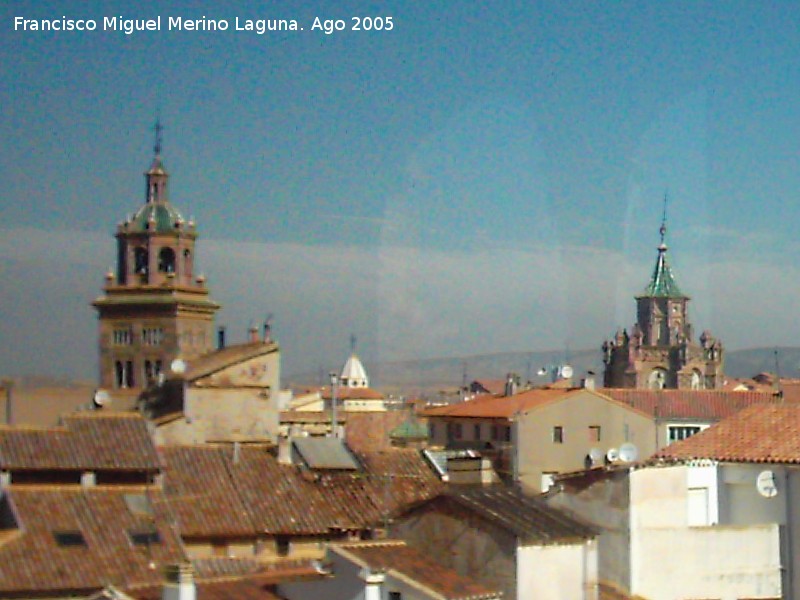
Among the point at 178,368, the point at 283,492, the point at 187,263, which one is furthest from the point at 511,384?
the point at 283,492

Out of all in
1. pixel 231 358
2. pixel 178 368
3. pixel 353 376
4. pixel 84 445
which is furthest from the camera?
pixel 353 376

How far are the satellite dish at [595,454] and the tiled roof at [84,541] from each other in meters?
13.7

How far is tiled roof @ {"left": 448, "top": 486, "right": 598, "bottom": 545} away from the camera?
15.7 m

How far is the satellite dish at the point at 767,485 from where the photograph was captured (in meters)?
19.4

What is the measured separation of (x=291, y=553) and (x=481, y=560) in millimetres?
8724

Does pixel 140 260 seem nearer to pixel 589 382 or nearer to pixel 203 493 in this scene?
pixel 589 382

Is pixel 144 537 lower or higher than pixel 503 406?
lower

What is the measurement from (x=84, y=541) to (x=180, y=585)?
22.2 ft

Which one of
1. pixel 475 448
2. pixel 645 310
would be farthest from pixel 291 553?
pixel 645 310

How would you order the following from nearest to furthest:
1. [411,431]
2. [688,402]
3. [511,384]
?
[688,402] < [411,431] < [511,384]

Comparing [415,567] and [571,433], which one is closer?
[415,567]

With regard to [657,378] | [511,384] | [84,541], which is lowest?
[84,541]

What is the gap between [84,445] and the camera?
23797 millimetres

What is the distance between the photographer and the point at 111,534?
20.9m
